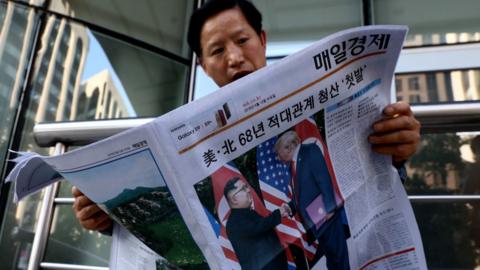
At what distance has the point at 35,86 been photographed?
7.11 ft

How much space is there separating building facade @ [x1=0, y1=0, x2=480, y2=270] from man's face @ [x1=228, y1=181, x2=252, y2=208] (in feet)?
4.17

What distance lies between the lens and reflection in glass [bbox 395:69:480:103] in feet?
6.50

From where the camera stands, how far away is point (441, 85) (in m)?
2.07

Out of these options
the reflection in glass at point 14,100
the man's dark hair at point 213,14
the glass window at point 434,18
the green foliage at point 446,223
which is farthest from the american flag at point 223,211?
the glass window at point 434,18

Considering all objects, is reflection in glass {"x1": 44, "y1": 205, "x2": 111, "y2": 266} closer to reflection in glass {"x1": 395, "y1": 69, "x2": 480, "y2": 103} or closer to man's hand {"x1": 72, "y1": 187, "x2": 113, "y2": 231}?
man's hand {"x1": 72, "y1": 187, "x2": 113, "y2": 231}

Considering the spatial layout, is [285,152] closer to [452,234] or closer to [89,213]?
[89,213]

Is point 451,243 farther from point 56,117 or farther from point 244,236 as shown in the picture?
point 56,117

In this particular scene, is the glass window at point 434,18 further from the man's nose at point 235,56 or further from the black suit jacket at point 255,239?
the black suit jacket at point 255,239

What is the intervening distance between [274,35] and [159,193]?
7.61ft

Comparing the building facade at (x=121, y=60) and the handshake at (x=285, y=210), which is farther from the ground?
the building facade at (x=121, y=60)

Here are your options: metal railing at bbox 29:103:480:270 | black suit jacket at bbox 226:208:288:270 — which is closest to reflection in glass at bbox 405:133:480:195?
metal railing at bbox 29:103:480:270

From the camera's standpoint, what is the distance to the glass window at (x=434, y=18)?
2250 millimetres

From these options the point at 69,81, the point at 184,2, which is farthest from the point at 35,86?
the point at 184,2

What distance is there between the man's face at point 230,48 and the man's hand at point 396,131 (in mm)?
226
